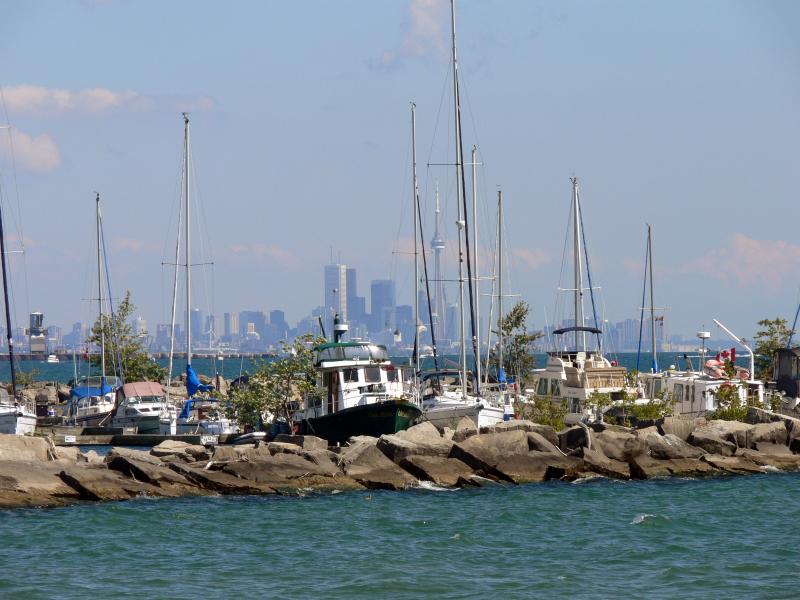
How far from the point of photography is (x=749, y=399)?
177 feet

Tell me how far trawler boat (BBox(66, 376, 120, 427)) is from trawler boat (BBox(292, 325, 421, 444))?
17.4m

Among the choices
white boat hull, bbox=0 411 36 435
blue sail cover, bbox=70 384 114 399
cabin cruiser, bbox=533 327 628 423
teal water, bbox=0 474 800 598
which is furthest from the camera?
blue sail cover, bbox=70 384 114 399

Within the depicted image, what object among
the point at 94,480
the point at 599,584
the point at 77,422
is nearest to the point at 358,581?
the point at 599,584

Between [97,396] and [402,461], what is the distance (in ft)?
114

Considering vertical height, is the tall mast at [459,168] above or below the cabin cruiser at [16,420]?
above

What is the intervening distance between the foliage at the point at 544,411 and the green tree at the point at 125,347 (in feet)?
97.6

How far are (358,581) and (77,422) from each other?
4285 centimetres

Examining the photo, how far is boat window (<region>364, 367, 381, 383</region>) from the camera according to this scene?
166ft

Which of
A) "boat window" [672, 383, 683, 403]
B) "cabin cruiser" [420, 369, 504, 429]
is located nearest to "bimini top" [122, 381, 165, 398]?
"cabin cruiser" [420, 369, 504, 429]

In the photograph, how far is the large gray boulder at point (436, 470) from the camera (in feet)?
131

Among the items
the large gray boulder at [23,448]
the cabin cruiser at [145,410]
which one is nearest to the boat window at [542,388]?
the cabin cruiser at [145,410]

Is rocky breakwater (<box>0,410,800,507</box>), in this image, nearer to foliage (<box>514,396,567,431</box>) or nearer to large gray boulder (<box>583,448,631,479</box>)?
Result: large gray boulder (<box>583,448,631,479</box>)

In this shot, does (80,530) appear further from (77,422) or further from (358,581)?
(77,422)

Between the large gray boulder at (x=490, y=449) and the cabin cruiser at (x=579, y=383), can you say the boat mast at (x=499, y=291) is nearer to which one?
the cabin cruiser at (x=579, y=383)
